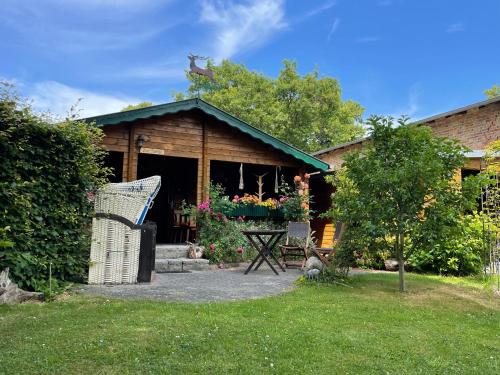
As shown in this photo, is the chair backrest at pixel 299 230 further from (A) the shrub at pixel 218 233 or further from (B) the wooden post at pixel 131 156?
(B) the wooden post at pixel 131 156

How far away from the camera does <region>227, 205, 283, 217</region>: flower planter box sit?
10.1 metres

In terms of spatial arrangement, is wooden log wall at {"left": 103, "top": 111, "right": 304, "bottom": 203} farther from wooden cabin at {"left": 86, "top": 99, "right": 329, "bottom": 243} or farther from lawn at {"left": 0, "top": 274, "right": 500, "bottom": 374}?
lawn at {"left": 0, "top": 274, "right": 500, "bottom": 374}

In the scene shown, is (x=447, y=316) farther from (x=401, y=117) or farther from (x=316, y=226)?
(x=316, y=226)

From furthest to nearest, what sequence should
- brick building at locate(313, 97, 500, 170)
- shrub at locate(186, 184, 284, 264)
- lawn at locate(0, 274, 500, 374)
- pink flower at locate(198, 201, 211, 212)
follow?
brick building at locate(313, 97, 500, 170) → pink flower at locate(198, 201, 211, 212) → shrub at locate(186, 184, 284, 264) → lawn at locate(0, 274, 500, 374)

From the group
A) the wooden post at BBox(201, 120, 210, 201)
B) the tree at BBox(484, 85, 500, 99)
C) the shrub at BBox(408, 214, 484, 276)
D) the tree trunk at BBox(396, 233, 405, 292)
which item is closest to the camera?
the tree trunk at BBox(396, 233, 405, 292)

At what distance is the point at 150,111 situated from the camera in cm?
904

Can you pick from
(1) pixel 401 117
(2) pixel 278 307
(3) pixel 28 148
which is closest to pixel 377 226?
(1) pixel 401 117

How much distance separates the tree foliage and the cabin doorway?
21.8 feet

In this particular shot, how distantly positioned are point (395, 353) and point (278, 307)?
1.63m

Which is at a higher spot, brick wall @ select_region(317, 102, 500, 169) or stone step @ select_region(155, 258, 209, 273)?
brick wall @ select_region(317, 102, 500, 169)

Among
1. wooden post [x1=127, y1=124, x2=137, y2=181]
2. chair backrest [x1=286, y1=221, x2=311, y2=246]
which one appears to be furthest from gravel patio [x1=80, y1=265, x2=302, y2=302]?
wooden post [x1=127, y1=124, x2=137, y2=181]

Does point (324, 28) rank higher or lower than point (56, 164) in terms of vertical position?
higher

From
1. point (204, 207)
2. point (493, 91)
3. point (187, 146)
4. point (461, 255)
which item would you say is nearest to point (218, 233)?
point (204, 207)

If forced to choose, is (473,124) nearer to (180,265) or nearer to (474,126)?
(474,126)
